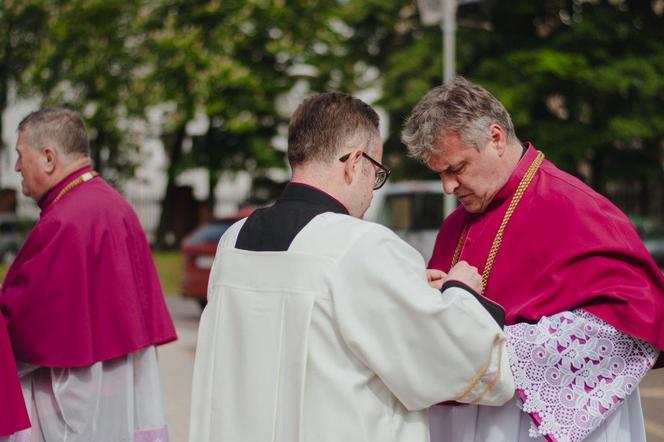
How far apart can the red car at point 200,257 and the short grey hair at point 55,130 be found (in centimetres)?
923

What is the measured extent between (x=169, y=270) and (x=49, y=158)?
1935 cm

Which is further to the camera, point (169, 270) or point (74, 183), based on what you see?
point (169, 270)

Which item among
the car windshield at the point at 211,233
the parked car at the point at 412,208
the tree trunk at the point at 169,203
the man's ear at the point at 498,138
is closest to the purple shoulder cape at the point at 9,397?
the man's ear at the point at 498,138

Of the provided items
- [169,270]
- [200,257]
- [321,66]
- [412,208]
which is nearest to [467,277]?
[200,257]

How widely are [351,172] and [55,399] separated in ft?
6.78

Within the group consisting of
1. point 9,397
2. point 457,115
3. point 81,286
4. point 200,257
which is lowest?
point 200,257

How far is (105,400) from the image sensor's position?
4.28 metres

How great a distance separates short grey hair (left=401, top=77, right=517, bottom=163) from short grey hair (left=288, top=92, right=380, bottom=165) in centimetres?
36

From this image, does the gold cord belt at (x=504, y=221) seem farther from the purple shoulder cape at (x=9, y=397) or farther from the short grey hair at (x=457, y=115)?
the purple shoulder cape at (x=9, y=397)

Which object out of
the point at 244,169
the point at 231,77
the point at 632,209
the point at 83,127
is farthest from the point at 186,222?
the point at 83,127

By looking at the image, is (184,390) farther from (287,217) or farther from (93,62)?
(93,62)

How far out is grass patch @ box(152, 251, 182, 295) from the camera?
19.7m

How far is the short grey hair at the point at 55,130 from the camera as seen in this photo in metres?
4.22

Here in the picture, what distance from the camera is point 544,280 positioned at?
9.80ft
